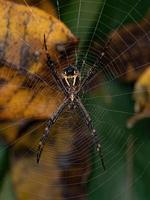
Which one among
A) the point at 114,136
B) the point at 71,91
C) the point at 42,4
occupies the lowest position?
the point at 114,136

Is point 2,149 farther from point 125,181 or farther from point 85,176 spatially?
point 125,181

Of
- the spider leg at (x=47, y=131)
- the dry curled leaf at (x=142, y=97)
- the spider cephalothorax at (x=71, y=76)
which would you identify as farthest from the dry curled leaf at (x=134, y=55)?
the spider leg at (x=47, y=131)

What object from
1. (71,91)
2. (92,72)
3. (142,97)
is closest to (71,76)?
(92,72)

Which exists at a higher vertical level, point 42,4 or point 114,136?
point 42,4

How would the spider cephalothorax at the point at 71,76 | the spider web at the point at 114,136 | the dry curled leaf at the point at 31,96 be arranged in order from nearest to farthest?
the dry curled leaf at the point at 31,96, the spider web at the point at 114,136, the spider cephalothorax at the point at 71,76

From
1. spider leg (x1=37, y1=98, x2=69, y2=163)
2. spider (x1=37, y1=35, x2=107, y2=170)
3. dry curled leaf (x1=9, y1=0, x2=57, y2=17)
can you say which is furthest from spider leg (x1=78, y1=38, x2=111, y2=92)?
dry curled leaf (x1=9, y1=0, x2=57, y2=17)

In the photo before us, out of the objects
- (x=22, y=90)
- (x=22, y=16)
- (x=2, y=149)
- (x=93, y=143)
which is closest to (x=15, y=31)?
(x=22, y=16)

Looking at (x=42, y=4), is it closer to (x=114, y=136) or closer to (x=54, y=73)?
(x=54, y=73)

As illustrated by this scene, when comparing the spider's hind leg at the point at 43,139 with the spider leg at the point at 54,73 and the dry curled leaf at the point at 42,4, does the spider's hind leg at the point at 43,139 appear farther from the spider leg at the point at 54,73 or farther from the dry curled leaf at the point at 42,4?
the dry curled leaf at the point at 42,4
